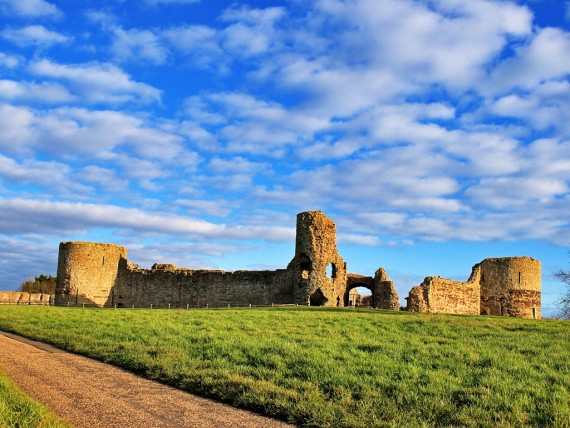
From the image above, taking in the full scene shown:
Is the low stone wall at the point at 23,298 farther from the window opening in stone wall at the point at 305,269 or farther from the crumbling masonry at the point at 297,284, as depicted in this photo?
the window opening in stone wall at the point at 305,269

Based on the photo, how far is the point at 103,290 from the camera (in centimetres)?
4194

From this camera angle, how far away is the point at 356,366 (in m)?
10.5

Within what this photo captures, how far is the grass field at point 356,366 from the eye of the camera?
25.5ft

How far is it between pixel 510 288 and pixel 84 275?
31838 mm

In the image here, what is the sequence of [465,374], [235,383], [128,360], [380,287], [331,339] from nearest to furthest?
[235,383] → [465,374] → [128,360] → [331,339] → [380,287]

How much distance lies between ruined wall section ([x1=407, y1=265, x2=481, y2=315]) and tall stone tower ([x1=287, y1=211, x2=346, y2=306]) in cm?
499

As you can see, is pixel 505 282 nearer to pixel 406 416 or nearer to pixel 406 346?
pixel 406 346

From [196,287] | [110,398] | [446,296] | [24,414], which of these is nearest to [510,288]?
[446,296]

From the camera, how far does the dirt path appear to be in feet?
23.9

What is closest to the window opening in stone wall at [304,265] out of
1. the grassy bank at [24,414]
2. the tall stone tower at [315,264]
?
the tall stone tower at [315,264]

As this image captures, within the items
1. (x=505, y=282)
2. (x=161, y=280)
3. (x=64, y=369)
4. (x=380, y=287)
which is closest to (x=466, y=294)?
(x=505, y=282)

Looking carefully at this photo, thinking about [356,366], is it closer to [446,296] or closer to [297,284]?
[297,284]

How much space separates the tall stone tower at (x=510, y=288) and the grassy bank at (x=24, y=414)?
37136 millimetres

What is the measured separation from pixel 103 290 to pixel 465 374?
36.5 meters
